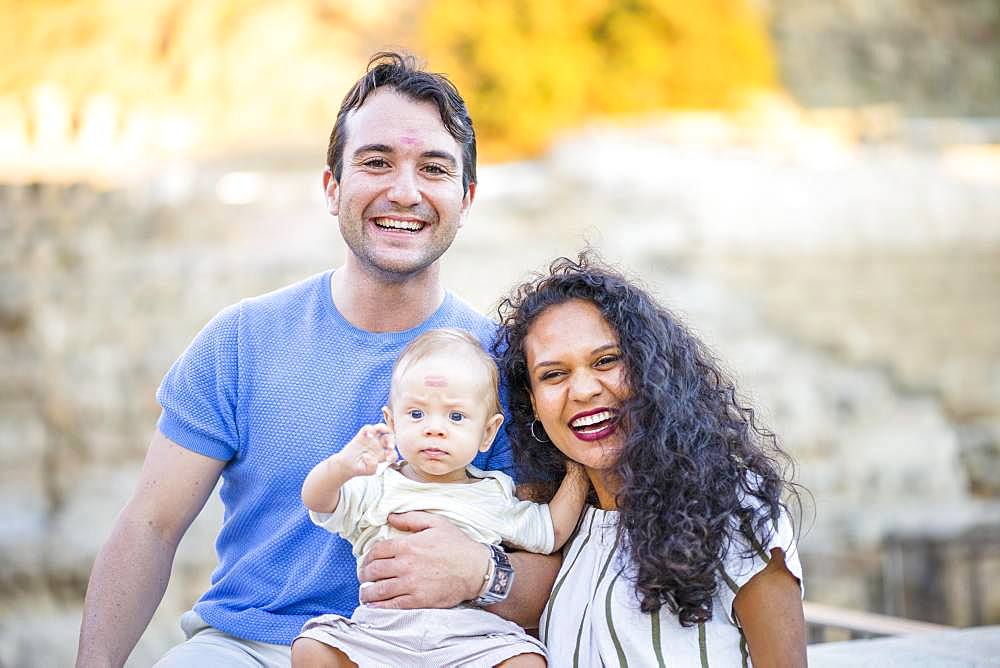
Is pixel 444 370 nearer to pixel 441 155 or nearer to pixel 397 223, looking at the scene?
pixel 397 223

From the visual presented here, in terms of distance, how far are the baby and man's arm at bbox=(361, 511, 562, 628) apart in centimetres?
3

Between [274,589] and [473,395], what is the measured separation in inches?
29.0

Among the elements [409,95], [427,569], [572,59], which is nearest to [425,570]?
[427,569]

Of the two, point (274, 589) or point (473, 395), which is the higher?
point (473, 395)

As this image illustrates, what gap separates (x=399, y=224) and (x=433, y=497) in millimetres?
723

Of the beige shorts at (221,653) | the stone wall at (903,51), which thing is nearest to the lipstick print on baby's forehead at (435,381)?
the beige shorts at (221,653)

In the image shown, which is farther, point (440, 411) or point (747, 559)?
point (440, 411)

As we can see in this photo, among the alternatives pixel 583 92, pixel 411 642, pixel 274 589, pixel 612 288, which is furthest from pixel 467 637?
pixel 583 92

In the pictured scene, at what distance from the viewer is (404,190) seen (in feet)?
8.94

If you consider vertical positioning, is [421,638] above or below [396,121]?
below

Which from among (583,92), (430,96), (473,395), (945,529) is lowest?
(945,529)

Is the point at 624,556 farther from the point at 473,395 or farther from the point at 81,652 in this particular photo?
the point at 81,652

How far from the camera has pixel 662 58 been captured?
75.3ft

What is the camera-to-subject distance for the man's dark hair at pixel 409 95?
2811mm
